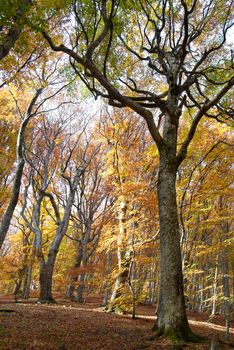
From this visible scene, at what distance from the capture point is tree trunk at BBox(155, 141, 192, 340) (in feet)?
16.9

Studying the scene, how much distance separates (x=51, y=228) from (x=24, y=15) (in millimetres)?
18137

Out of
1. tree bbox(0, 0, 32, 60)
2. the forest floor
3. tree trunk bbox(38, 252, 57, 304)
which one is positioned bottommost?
the forest floor

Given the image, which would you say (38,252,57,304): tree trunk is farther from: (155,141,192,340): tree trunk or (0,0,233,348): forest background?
(155,141,192,340): tree trunk

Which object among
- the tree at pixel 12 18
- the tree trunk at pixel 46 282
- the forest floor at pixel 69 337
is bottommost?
the forest floor at pixel 69 337

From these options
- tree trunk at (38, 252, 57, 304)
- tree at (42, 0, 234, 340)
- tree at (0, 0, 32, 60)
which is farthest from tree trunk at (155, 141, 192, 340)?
tree trunk at (38, 252, 57, 304)

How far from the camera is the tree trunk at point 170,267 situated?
516 centimetres

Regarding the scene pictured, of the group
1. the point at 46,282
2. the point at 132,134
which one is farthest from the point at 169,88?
the point at 46,282

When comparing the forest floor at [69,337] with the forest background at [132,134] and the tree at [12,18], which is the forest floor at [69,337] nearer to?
the forest background at [132,134]

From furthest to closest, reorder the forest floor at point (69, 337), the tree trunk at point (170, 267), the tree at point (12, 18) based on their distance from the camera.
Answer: the tree trunk at point (170, 267) → the forest floor at point (69, 337) → the tree at point (12, 18)

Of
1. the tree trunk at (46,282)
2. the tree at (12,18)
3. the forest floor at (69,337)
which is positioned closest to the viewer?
the tree at (12,18)

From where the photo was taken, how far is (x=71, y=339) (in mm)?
5371

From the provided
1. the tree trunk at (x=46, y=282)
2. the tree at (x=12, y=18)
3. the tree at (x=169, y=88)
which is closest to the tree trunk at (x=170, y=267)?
the tree at (x=169, y=88)

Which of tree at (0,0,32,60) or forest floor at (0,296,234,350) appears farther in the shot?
forest floor at (0,296,234,350)

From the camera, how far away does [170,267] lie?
5.49 meters
